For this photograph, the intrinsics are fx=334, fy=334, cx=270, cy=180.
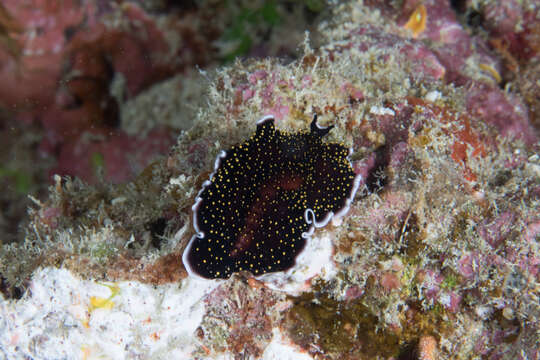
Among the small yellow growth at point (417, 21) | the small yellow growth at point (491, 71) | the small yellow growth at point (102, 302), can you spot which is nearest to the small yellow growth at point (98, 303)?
the small yellow growth at point (102, 302)

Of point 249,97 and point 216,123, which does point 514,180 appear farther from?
point 216,123

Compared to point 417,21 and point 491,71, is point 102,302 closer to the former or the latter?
point 417,21

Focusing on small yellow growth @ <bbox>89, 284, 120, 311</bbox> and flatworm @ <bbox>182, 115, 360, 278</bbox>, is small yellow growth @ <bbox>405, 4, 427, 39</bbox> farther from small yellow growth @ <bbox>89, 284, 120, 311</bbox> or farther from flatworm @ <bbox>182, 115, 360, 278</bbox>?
small yellow growth @ <bbox>89, 284, 120, 311</bbox>

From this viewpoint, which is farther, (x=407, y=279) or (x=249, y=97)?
(x=249, y=97)

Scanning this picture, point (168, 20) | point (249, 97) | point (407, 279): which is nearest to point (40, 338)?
point (249, 97)

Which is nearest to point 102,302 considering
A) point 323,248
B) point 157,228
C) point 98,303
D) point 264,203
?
point 98,303

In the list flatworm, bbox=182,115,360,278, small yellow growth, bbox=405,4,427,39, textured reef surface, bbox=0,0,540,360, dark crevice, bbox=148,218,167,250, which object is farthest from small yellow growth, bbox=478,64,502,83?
dark crevice, bbox=148,218,167,250

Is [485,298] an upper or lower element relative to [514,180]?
lower
